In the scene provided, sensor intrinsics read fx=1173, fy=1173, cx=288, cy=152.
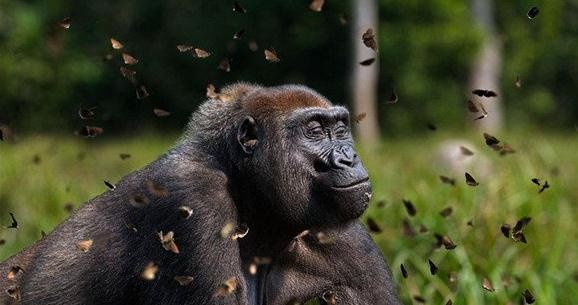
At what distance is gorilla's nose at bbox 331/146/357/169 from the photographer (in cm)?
513

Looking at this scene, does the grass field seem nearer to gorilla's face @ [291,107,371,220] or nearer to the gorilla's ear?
gorilla's face @ [291,107,371,220]

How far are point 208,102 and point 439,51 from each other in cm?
2951

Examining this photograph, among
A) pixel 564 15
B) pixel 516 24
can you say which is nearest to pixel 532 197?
pixel 516 24

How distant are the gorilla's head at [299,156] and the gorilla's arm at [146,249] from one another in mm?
213

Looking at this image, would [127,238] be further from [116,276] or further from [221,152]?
[221,152]

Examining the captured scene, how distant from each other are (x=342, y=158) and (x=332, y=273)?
739 mm

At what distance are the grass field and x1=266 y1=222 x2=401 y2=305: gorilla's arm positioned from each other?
41cm

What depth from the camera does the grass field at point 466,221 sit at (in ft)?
22.8

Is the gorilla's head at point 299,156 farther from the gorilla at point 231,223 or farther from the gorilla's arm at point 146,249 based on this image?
the gorilla's arm at point 146,249

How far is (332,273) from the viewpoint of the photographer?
5621mm

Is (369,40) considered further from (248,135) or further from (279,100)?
(248,135)

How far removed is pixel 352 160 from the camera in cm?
516

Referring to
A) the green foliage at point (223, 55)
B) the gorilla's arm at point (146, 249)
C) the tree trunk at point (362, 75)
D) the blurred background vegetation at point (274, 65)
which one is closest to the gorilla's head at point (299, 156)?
the gorilla's arm at point (146, 249)

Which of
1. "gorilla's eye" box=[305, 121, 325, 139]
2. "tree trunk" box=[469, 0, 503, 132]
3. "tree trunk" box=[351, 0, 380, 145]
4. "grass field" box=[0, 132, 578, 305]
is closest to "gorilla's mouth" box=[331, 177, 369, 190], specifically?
"gorilla's eye" box=[305, 121, 325, 139]
